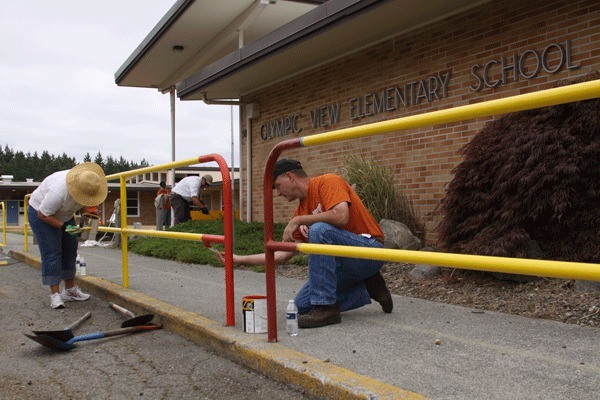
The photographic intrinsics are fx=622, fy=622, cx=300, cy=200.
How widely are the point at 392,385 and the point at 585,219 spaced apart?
3.10 metres

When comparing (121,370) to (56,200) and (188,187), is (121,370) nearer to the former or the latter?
(56,200)

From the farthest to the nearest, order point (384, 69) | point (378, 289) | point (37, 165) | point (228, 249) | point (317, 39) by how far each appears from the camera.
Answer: point (37, 165) < point (317, 39) < point (384, 69) < point (378, 289) < point (228, 249)

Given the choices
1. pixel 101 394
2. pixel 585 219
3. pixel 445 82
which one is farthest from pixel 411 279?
pixel 101 394

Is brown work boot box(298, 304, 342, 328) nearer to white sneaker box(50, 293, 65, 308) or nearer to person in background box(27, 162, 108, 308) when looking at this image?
person in background box(27, 162, 108, 308)

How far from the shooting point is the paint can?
4.25 m

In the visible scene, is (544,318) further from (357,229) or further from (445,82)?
(445,82)

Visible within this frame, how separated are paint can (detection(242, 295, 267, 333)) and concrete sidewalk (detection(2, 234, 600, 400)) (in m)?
0.07

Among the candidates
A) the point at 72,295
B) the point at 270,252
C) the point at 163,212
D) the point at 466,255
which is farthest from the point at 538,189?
the point at 163,212

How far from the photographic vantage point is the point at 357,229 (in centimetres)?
454

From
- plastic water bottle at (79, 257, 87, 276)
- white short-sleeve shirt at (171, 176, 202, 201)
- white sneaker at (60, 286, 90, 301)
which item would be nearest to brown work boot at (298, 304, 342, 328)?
white sneaker at (60, 286, 90, 301)

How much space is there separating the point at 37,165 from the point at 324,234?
97.2 metres

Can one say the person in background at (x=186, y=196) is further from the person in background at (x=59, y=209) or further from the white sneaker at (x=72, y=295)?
the person in background at (x=59, y=209)

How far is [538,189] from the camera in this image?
17.8 feet

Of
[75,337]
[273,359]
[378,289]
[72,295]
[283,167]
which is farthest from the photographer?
[72,295]
